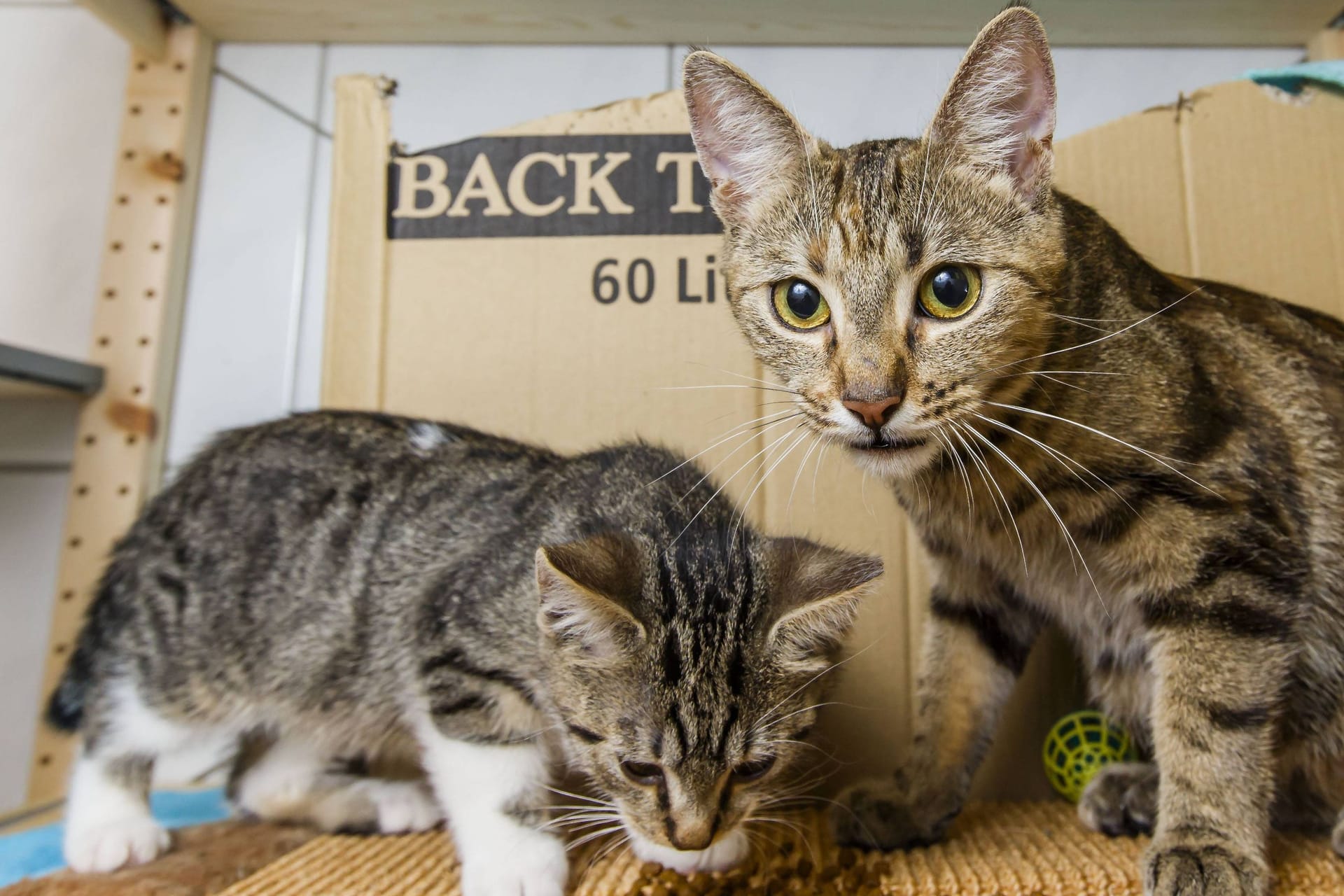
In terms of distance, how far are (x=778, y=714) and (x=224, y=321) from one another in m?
1.29

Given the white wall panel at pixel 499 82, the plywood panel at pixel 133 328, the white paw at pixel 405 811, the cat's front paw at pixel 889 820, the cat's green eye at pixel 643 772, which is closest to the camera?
the cat's green eye at pixel 643 772

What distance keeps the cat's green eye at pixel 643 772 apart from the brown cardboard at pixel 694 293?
0.45 meters

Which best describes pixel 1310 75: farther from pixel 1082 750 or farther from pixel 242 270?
pixel 242 270

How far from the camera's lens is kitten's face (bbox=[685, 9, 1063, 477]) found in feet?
2.92

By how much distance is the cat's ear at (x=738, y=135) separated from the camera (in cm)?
100

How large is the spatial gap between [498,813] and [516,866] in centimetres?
7

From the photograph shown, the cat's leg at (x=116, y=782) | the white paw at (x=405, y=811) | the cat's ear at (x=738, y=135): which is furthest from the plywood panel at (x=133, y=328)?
the cat's ear at (x=738, y=135)

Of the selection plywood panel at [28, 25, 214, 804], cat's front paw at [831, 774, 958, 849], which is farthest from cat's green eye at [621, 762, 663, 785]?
plywood panel at [28, 25, 214, 804]

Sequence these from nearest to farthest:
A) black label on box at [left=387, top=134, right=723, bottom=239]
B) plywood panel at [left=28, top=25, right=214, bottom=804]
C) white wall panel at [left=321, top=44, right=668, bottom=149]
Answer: black label on box at [left=387, top=134, right=723, bottom=239] < plywood panel at [left=28, top=25, right=214, bottom=804] < white wall panel at [left=321, top=44, right=668, bottom=149]

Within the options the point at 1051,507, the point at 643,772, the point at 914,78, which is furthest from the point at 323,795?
the point at 914,78

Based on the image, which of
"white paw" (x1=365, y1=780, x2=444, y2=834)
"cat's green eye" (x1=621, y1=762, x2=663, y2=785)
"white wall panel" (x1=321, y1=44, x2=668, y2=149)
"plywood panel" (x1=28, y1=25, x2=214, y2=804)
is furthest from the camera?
"white wall panel" (x1=321, y1=44, x2=668, y2=149)

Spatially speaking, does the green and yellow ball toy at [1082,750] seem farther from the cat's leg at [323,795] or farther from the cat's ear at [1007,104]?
the cat's leg at [323,795]

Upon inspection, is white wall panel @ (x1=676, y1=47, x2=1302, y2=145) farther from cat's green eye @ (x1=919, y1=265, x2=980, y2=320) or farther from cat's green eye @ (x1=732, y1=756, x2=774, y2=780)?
cat's green eye @ (x1=732, y1=756, x2=774, y2=780)

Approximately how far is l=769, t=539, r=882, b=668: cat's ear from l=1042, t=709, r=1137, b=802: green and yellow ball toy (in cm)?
50
